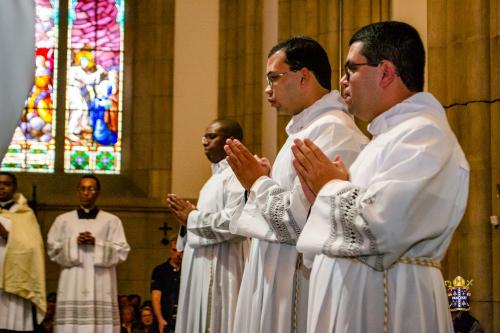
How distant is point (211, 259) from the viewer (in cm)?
702

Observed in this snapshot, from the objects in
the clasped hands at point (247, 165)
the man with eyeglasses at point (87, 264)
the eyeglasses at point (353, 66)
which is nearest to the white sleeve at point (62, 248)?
A: the man with eyeglasses at point (87, 264)

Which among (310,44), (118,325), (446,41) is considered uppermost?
(446,41)

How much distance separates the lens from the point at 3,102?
1.18m

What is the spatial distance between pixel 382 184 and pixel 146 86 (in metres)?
11.6

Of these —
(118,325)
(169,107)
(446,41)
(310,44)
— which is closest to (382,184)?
(310,44)

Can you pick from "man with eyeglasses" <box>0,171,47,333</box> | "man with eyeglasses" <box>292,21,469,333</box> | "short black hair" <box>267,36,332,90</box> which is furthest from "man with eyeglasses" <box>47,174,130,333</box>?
"man with eyeglasses" <box>292,21,469,333</box>

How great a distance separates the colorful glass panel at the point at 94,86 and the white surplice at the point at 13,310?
4.49 m

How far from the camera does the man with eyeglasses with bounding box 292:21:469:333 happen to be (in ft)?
11.0

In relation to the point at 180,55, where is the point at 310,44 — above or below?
below

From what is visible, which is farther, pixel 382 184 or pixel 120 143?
pixel 120 143

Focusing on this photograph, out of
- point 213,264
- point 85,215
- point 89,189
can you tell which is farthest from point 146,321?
point 213,264

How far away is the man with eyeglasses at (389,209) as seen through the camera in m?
3.34

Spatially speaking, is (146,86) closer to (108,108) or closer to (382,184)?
(108,108)

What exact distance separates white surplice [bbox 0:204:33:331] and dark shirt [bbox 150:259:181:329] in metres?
1.36
